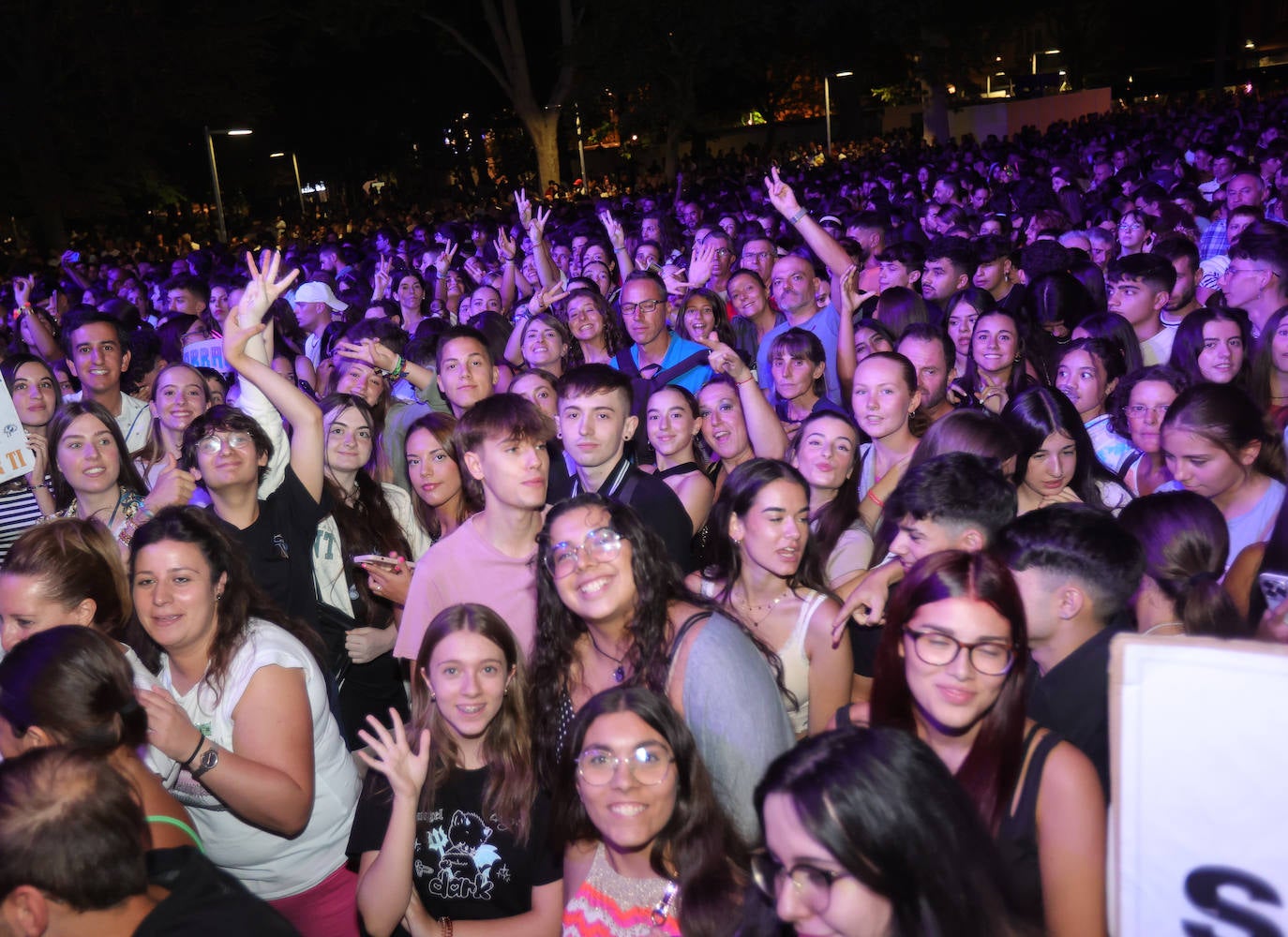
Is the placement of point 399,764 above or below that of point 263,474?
below

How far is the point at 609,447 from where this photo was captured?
14.8 ft

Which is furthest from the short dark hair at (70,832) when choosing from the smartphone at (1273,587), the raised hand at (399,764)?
the smartphone at (1273,587)

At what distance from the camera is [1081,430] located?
461cm

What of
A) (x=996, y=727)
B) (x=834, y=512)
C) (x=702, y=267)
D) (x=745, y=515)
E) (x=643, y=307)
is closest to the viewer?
(x=996, y=727)

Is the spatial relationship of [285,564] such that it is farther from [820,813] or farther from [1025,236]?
[1025,236]

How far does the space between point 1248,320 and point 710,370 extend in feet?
9.56

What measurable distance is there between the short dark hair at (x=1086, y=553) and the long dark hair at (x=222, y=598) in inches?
81.1

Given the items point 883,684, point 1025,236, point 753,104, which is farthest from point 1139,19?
point 883,684

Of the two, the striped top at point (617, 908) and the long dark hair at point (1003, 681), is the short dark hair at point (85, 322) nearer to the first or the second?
the striped top at point (617, 908)

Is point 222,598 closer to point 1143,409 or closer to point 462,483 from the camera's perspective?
point 462,483

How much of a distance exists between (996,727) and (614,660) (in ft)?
3.71

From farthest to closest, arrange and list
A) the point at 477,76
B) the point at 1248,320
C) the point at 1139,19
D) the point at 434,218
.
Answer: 1. the point at 1139,19
2. the point at 477,76
3. the point at 434,218
4. the point at 1248,320

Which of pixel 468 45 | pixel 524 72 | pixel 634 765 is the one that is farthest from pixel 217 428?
pixel 468 45

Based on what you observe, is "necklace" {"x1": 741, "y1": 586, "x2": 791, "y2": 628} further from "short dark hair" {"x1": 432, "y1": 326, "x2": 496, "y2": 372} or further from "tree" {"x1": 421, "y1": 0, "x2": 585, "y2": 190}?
"tree" {"x1": 421, "y1": 0, "x2": 585, "y2": 190}
